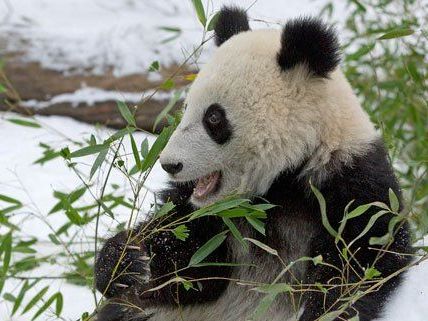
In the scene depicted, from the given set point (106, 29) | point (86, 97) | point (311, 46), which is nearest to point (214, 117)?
point (311, 46)

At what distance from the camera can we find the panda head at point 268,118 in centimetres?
284

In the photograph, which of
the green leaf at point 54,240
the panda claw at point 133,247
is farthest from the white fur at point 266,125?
the green leaf at point 54,240

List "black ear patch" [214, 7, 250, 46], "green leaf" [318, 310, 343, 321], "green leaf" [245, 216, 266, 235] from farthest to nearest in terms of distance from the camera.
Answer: "black ear patch" [214, 7, 250, 46] < "green leaf" [245, 216, 266, 235] < "green leaf" [318, 310, 343, 321]

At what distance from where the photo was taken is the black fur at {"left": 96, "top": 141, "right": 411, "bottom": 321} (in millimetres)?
2686

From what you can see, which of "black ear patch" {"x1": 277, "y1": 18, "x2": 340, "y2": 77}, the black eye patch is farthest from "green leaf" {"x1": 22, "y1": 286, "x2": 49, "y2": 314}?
"black ear patch" {"x1": 277, "y1": 18, "x2": 340, "y2": 77}

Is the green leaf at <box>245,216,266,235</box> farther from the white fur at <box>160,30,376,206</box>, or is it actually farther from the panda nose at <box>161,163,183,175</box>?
the panda nose at <box>161,163,183,175</box>

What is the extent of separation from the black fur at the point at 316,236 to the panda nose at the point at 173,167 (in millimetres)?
333

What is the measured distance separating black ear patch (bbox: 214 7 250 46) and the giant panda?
0.52ft

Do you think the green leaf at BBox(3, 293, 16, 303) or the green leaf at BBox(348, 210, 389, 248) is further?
the green leaf at BBox(3, 293, 16, 303)

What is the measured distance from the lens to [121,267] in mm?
3012

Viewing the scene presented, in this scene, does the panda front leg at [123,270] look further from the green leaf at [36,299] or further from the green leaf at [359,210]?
the green leaf at [359,210]

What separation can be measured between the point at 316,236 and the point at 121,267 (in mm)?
664

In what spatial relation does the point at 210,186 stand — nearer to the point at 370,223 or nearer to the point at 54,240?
the point at 370,223

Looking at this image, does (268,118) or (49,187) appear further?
(49,187)
